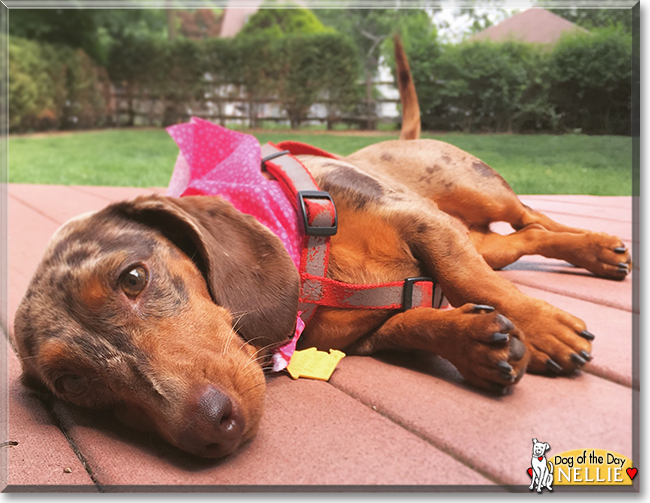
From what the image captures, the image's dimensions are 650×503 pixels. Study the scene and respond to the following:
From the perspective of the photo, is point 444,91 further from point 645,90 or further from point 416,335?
point 416,335

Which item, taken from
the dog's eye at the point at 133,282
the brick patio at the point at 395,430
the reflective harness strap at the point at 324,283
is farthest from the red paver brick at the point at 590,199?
the dog's eye at the point at 133,282

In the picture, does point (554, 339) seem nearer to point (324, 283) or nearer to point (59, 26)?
point (324, 283)

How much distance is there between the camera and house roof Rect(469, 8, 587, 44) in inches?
53.2

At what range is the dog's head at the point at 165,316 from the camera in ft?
4.59

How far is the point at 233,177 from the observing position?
2.16 m

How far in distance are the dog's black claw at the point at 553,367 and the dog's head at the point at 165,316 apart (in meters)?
0.81

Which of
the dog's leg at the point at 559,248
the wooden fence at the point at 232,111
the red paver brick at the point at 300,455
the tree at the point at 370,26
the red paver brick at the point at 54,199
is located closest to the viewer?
the red paver brick at the point at 300,455

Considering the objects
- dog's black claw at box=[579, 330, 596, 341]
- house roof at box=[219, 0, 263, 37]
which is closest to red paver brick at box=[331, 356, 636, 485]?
dog's black claw at box=[579, 330, 596, 341]

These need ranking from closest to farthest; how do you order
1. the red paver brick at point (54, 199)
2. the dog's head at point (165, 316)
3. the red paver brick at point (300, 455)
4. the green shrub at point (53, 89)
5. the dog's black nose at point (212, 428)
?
the red paver brick at point (300, 455), the dog's black nose at point (212, 428), the dog's head at point (165, 316), the red paver brick at point (54, 199), the green shrub at point (53, 89)

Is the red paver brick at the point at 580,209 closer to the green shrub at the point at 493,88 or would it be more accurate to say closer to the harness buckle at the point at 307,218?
the green shrub at the point at 493,88

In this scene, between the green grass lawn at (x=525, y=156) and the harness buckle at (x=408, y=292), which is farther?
the harness buckle at (x=408, y=292)

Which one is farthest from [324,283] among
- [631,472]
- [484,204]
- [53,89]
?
[53,89]

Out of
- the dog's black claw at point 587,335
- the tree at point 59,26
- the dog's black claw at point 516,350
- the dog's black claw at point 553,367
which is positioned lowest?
the dog's black claw at point 553,367

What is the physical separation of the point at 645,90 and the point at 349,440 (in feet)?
3.63
